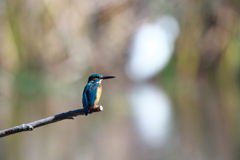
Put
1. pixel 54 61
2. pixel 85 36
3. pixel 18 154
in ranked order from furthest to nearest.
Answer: pixel 85 36, pixel 54 61, pixel 18 154

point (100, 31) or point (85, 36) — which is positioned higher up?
point (100, 31)

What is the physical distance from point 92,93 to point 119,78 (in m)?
12.6

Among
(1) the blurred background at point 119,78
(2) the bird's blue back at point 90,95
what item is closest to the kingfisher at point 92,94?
(2) the bird's blue back at point 90,95

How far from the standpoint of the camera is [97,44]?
12367 millimetres

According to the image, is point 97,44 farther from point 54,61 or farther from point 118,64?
point 54,61

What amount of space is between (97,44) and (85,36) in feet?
5.73

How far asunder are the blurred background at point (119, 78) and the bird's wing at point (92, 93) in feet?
5.28

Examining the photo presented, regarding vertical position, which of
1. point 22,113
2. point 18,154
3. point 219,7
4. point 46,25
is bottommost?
point 18,154

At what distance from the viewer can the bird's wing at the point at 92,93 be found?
149 cm

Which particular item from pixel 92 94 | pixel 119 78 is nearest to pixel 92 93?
pixel 92 94

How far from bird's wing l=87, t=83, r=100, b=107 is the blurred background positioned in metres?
1.61

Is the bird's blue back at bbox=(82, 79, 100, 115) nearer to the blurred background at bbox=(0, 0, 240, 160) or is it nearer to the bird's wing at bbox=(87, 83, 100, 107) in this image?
the bird's wing at bbox=(87, 83, 100, 107)

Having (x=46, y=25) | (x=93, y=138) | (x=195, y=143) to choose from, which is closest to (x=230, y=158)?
(x=195, y=143)

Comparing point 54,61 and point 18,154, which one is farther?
point 54,61
